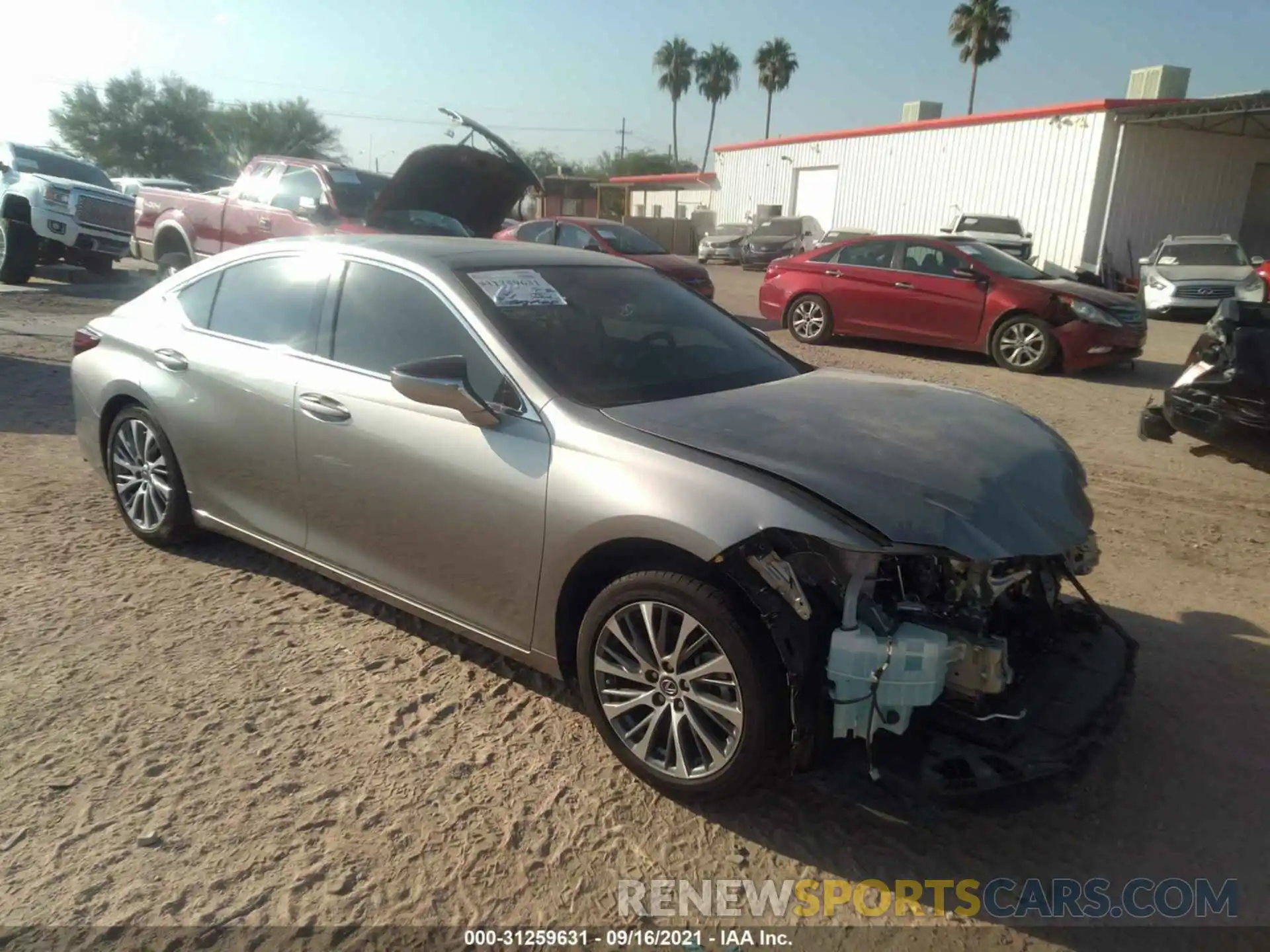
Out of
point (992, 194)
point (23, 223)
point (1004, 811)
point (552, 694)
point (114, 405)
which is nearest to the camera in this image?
point (1004, 811)

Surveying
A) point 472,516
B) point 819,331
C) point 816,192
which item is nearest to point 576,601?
point 472,516

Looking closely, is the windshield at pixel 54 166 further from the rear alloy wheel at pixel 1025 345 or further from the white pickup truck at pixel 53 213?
the rear alloy wheel at pixel 1025 345

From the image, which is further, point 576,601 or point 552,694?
point 552,694

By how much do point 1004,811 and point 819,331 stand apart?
10.4 metres

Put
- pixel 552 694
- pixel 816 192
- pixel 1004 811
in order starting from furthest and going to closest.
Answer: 1. pixel 816 192
2. pixel 552 694
3. pixel 1004 811

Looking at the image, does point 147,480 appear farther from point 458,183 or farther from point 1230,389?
point 458,183

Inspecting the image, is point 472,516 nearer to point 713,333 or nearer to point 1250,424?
point 713,333

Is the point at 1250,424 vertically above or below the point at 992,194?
below

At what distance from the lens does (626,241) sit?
45.8 feet

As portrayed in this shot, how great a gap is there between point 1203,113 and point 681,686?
25.8 m

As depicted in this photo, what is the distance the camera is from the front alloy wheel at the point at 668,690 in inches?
106

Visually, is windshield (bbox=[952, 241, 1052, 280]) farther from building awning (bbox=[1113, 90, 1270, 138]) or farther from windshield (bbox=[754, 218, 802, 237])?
windshield (bbox=[754, 218, 802, 237])

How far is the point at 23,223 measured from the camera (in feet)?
45.7

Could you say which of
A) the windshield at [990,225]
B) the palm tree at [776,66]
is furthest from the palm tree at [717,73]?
the windshield at [990,225]
